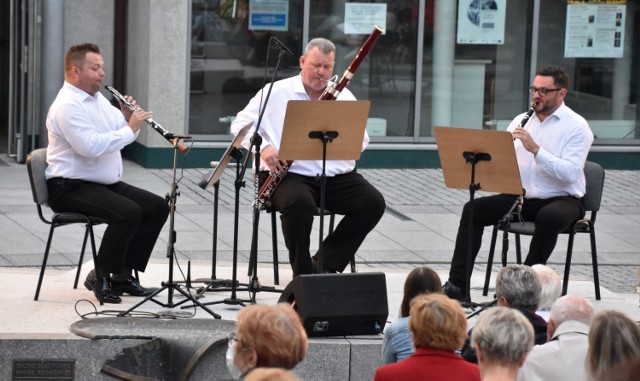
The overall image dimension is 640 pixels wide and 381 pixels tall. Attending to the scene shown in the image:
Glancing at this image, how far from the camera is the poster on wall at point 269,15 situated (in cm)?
1424

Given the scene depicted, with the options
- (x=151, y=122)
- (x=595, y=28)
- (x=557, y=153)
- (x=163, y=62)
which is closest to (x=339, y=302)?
(x=151, y=122)

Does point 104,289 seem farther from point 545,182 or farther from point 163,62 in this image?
point 163,62

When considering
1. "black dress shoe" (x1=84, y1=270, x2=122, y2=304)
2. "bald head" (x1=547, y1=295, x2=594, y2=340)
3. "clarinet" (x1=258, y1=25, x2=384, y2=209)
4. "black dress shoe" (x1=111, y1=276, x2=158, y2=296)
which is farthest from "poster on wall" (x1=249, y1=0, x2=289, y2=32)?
"bald head" (x1=547, y1=295, x2=594, y2=340)

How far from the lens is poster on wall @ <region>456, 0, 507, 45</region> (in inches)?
584

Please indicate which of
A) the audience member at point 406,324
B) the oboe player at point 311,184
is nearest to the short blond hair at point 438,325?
the audience member at point 406,324

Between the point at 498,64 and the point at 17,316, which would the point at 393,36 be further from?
the point at 17,316

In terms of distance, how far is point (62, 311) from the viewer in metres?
7.42

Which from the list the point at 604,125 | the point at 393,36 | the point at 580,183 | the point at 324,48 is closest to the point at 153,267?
the point at 324,48

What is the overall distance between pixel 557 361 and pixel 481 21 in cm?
1011

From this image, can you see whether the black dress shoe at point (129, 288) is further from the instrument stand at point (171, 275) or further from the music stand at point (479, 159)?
the music stand at point (479, 159)

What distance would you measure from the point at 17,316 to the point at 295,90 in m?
2.37

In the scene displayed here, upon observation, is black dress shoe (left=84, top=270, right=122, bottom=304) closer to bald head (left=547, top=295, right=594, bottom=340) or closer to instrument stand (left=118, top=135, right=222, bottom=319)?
A: instrument stand (left=118, top=135, right=222, bottom=319)

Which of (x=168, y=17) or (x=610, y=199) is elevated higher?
(x=168, y=17)

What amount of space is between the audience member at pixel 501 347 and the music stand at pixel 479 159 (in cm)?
273
